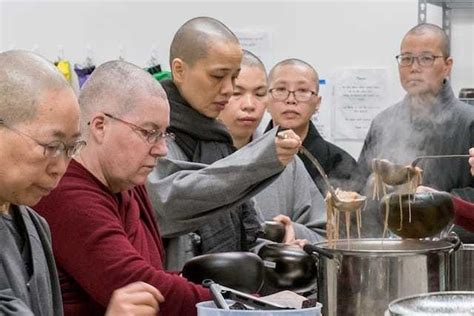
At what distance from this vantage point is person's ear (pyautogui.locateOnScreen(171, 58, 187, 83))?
249cm

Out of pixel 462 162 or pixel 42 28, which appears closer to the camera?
pixel 462 162

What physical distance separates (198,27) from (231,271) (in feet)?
2.73

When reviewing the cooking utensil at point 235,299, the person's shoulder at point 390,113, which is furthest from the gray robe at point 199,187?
the person's shoulder at point 390,113

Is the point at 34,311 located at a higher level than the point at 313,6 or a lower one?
lower

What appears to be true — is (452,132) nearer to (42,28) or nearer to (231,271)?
(231,271)

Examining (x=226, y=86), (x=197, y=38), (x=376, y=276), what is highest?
(x=197, y=38)

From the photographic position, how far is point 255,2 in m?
4.25

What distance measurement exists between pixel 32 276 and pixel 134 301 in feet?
0.57

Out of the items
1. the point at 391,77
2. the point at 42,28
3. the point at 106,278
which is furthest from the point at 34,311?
the point at 42,28

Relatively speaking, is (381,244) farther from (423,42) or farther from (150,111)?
(423,42)

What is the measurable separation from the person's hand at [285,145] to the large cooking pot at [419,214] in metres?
0.25

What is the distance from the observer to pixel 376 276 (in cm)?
192

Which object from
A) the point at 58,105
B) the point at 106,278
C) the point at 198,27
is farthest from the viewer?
the point at 198,27

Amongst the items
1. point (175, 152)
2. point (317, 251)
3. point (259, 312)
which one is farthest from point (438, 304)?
point (175, 152)
